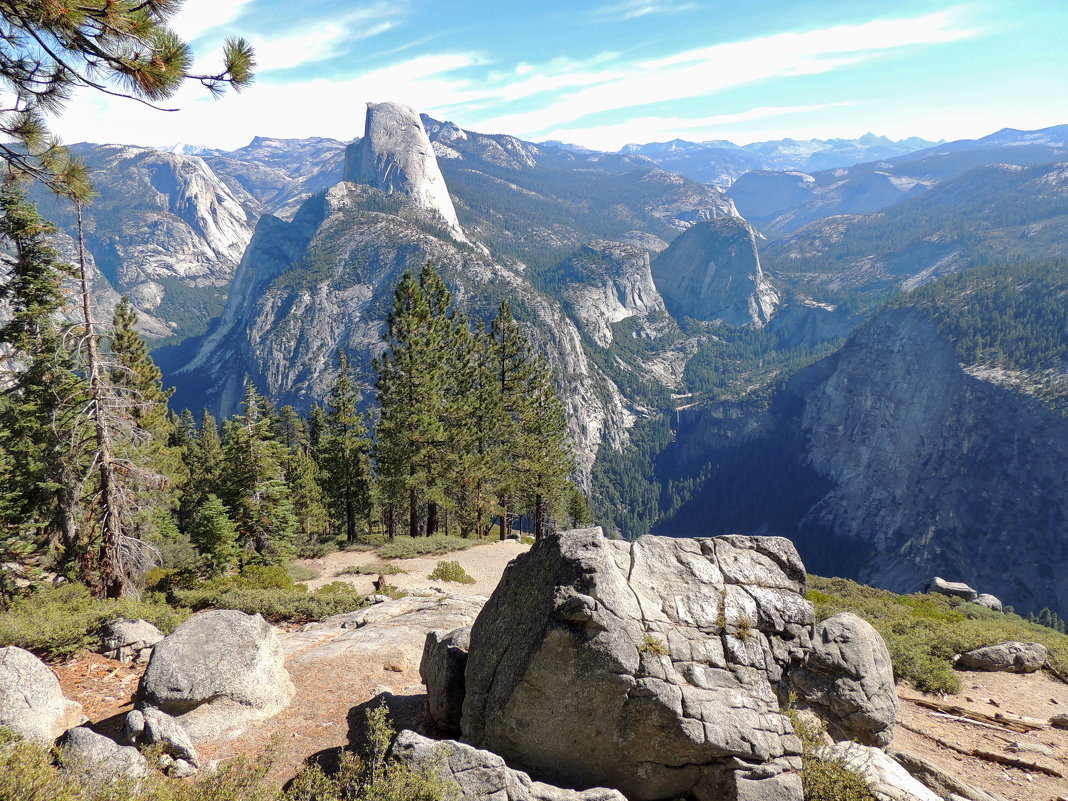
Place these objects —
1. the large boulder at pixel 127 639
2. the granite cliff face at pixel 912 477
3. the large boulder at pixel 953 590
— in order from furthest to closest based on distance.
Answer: the granite cliff face at pixel 912 477 → the large boulder at pixel 953 590 → the large boulder at pixel 127 639

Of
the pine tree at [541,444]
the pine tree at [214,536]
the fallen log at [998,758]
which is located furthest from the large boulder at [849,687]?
the pine tree at [541,444]

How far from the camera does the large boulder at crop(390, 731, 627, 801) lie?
610 cm

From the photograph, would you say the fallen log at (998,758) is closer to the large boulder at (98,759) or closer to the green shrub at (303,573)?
the large boulder at (98,759)

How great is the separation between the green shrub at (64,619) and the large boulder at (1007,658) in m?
21.8

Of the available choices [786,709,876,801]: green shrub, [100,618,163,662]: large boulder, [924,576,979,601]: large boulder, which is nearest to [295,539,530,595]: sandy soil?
[100,618,163,662]: large boulder

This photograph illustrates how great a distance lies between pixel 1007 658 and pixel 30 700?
2219 cm

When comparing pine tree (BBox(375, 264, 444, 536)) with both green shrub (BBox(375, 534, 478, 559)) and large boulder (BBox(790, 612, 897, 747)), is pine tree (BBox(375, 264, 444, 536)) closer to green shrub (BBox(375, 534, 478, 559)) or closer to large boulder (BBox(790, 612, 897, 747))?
green shrub (BBox(375, 534, 478, 559))

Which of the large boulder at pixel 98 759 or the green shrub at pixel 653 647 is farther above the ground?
the green shrub at pixel 653 647

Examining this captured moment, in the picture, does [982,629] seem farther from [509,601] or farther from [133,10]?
[133,10]

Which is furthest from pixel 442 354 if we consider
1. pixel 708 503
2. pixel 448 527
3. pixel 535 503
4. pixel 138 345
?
pixel 708 503

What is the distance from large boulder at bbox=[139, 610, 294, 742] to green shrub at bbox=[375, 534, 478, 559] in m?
19.5

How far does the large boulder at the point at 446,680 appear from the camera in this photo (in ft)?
28.3

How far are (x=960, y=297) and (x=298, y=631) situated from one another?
19000 cm

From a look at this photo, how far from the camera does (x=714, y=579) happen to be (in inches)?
332
